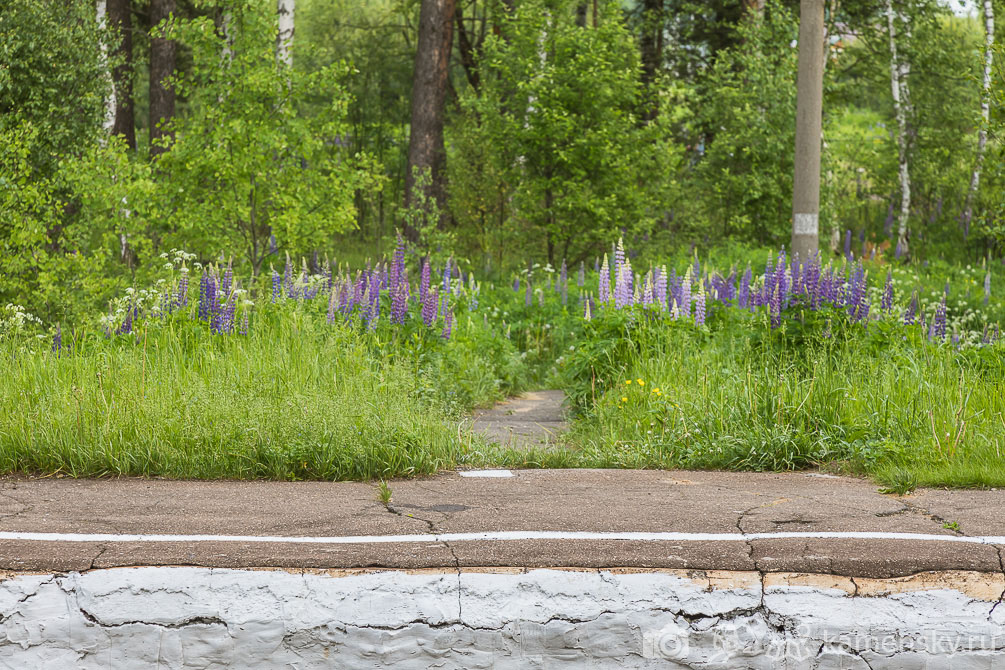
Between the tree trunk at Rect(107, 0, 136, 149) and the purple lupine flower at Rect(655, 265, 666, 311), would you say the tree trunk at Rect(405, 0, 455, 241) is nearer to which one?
the tree trunk at Rect(107, 0, 136, 149)

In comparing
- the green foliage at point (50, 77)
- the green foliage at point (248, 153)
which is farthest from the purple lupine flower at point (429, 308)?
the green foliage at point (50, 77)

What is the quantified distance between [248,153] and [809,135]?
21.0ft

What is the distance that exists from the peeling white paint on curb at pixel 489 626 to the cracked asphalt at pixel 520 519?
0.15 metres

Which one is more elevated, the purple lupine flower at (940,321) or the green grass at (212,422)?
the purple lupine flower at (940,321)

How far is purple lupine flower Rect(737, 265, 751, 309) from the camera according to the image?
9.57 meters

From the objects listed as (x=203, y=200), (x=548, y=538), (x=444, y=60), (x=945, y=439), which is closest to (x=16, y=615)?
(x=548, y=538)

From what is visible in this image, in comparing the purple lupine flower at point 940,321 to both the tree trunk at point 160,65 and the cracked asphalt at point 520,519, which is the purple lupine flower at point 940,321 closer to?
the cracked asphalt at point 520,519

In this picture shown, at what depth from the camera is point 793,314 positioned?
8.66 m

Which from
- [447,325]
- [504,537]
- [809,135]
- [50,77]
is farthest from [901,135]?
[504,537]

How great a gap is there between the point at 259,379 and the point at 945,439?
14.9 ft

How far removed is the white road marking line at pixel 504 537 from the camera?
4.36 meters

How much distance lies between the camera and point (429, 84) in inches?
715

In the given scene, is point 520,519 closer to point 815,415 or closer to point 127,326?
point 815,415

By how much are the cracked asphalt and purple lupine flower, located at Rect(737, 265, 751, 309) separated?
143 inches
